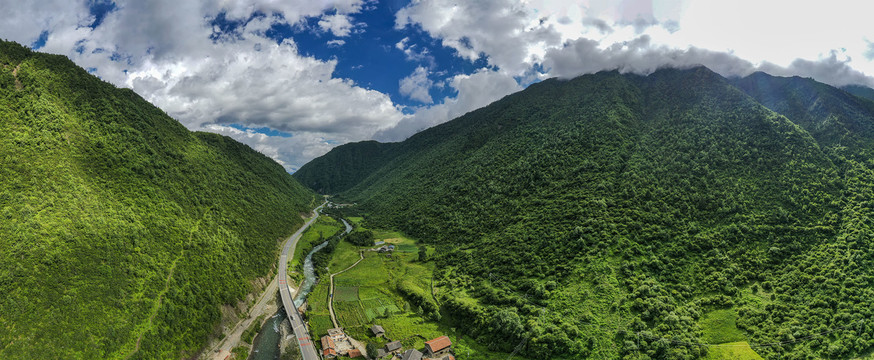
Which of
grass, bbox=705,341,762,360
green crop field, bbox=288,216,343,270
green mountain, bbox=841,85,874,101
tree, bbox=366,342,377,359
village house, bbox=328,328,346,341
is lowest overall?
grass, bbox=705,341,762,360

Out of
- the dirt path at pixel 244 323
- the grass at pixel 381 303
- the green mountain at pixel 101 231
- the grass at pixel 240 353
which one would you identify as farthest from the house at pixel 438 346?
the green mountain at pixel 101 231

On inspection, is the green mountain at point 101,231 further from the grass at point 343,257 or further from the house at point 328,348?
the house at point 328,348

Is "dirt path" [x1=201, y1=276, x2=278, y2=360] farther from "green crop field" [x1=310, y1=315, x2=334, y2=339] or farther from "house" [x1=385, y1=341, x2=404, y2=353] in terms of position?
"house" [x1=385, y1=341, x2=404, y2=353]

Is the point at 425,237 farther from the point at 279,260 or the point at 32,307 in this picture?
A: the point at 32,307

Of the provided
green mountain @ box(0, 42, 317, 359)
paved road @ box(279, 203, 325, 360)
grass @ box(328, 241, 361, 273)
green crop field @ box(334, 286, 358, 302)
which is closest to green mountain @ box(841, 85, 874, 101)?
grass @ box(328, 241, 361, 273)

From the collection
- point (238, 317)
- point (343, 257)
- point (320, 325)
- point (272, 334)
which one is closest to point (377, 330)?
point (320, 325)

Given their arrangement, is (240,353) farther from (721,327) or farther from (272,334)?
(721,327)

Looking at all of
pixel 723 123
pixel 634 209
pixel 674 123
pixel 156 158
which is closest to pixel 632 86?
pixel 674 123
